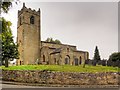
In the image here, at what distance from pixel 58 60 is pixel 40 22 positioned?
13614 millimetres

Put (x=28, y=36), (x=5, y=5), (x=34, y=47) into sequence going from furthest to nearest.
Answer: (x=34, y=47)
(x=28, y=36)
(x=5, y=5)

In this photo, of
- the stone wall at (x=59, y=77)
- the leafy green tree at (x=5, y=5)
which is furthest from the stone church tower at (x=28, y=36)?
the leafy green tree at (x=5, y=5)

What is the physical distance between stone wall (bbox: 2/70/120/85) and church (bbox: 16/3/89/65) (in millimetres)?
31821

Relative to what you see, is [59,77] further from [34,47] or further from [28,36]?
[28,36]

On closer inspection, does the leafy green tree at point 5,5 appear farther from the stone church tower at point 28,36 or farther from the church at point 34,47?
the stone church tower at point 28,36

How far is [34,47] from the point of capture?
218 ft

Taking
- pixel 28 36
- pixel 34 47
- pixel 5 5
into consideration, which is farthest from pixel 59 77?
pixel 28 36

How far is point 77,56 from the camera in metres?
71.0

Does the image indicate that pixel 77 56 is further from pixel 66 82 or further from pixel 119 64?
pixel 66 82

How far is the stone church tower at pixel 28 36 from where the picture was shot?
2544 inches

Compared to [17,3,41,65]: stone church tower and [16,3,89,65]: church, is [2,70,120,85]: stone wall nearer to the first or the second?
[16,3,89,65]: church

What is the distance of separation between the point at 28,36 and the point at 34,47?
337 cm

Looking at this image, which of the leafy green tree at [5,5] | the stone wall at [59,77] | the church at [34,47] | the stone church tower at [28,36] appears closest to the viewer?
the leafy green tree at [5,5]

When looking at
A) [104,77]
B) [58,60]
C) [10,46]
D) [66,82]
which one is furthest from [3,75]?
[58,60]
